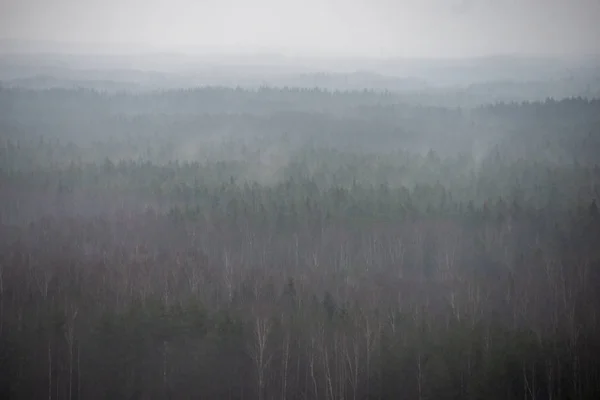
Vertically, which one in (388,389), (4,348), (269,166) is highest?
(269,166)

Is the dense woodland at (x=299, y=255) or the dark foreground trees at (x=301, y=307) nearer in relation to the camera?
the dark foreground trees at (x=301, y=307)

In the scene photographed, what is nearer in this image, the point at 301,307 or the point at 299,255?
the point at 301,307

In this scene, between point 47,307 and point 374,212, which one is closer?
point 47,307

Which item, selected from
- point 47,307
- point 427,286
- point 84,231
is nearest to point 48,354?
point 47,307

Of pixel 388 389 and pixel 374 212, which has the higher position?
pixel 374 212

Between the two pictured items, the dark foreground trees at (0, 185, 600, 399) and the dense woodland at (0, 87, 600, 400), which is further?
the dense woodland at (0, 87, 600, 400)

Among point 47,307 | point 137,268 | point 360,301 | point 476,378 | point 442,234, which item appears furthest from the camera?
point 442,234

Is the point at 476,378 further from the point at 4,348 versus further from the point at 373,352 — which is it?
the point at 4,348

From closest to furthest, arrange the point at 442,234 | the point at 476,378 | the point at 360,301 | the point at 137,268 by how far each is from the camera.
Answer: the point at 476,378 < the point at 360,301 < the point at 137,268 < the point at 442,234
